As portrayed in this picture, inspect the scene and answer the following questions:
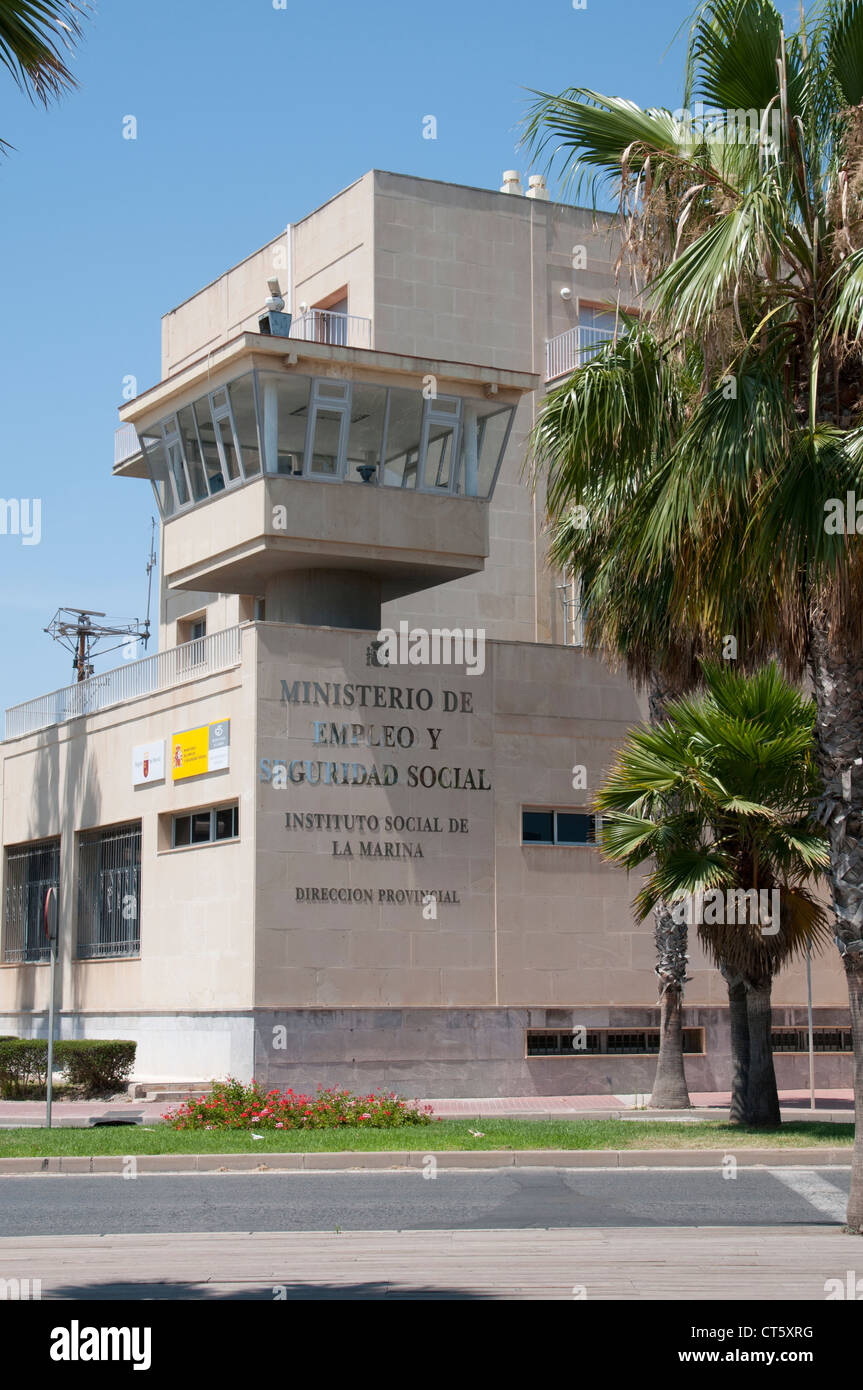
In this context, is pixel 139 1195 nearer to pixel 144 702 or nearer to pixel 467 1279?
pixel 467 1279

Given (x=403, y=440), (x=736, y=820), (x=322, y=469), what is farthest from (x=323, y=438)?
(x=736, y=820)

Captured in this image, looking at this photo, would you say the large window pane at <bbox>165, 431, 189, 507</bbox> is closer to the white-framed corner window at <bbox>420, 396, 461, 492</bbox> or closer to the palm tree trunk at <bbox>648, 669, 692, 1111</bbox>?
the white-framed corner window at <bbox>420, 396, 461, 492</bbox>

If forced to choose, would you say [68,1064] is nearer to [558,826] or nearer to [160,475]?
[558,826]

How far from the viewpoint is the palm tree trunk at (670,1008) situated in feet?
77.3

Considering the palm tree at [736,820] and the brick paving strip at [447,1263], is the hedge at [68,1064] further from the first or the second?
the brick paving strip at [447,1263]

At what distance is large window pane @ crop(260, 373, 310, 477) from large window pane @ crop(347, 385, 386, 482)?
3.28 ft

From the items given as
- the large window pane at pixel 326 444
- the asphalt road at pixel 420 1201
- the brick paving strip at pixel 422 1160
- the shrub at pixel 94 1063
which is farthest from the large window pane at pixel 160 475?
the asphalt road at pixel 420 1201

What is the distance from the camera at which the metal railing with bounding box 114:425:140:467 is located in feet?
119

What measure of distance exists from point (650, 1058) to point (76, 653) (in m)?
39.9

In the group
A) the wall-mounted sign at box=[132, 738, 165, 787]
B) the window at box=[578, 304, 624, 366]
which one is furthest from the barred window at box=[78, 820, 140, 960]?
the window at box=[578, 304, 624, 366]

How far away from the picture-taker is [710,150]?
39.6ft

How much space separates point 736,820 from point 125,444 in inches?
868

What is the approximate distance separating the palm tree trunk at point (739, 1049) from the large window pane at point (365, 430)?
1350 centimetres
